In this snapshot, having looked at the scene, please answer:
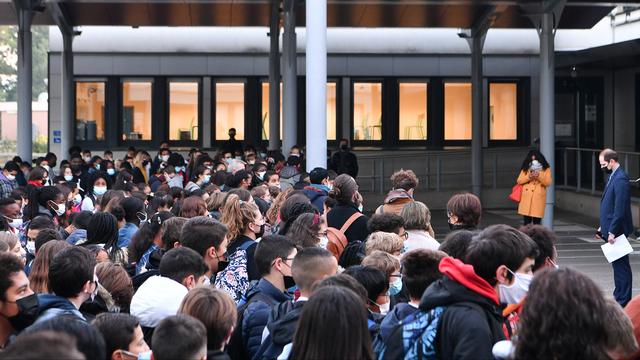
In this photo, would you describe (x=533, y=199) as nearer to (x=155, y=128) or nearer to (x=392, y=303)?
(x=392, y=303)

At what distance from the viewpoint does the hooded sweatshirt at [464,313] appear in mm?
4391

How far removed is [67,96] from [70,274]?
23.0 metres

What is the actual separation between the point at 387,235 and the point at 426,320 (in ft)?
7.89

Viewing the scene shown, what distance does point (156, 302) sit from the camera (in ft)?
18.6

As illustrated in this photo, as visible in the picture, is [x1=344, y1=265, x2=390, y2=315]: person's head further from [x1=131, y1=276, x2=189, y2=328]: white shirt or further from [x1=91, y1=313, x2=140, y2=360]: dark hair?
[x1=91, y1=313, x2=140, y2=360]: dark hair

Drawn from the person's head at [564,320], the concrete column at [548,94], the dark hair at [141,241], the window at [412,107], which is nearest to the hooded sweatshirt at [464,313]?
the person's head at [564,320]

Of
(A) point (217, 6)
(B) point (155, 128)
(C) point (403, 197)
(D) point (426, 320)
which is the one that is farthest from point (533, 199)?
(B) point (155, 128)

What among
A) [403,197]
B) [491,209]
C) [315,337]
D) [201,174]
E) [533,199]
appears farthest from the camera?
[491,209]

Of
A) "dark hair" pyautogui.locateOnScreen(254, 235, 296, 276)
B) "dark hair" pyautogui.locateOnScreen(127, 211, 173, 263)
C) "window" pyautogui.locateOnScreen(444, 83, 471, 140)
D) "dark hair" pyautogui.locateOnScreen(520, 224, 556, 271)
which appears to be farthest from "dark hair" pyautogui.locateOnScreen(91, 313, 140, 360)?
"window" pyautogui.locateOnScreen(444, 83, 471, 140)

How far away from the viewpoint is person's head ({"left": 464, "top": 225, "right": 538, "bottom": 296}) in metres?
4.66

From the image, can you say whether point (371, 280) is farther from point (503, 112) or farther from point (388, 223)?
point (503, 112)

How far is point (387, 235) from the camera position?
6.98m

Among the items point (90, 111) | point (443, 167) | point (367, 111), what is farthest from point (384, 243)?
point (90, 111)

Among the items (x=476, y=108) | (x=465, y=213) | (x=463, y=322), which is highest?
(x=476, y=108)
